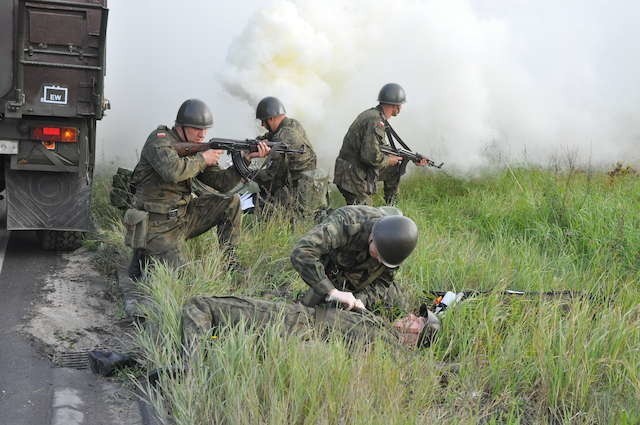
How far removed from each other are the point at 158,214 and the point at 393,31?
267 inches

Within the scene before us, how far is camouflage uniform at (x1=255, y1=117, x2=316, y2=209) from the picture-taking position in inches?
359

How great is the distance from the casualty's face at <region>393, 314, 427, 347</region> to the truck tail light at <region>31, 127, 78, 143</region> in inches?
151

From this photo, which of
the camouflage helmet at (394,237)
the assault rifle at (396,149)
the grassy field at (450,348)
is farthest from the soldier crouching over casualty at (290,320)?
the assault rifle at (396,149)

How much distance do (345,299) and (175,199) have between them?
2.47 metres

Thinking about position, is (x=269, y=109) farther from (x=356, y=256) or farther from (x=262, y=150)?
(x=356, y=256)

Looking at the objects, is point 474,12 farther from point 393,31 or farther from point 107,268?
point 107,268

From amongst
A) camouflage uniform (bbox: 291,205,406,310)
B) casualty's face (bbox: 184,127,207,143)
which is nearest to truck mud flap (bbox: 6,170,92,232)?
casualty's face (bbox: 184,127,207,143)

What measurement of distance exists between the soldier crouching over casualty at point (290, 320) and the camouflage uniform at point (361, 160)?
174 inches

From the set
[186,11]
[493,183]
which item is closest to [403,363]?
[493,183]

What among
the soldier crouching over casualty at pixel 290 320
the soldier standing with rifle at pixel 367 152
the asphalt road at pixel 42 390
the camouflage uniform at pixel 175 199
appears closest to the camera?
the asphalt road at pixel 42 390

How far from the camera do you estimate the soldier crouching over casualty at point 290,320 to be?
515 centimetres

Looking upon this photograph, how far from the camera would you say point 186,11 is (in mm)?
14734

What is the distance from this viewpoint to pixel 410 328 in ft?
17.9

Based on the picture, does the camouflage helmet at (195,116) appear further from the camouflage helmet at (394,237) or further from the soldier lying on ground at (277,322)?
the camouflage helmet at (394,237)
